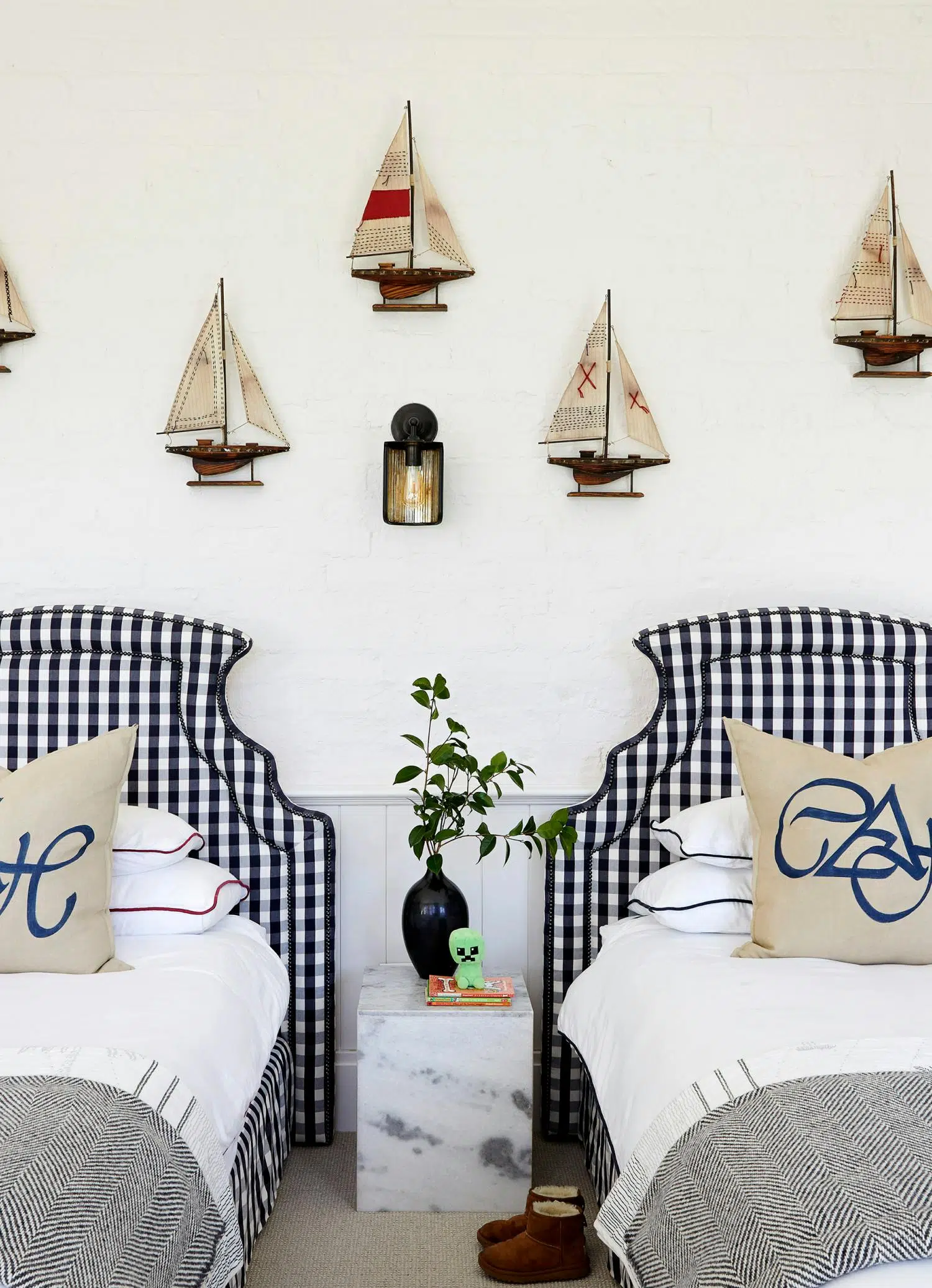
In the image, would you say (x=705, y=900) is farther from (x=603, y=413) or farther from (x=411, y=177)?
(x=411, y=177)

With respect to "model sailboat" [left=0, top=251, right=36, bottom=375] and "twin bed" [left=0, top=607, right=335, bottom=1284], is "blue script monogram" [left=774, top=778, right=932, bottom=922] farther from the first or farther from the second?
"model sailboat" [left=0, top=251, right=36, bottom=375]

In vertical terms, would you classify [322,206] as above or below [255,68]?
below

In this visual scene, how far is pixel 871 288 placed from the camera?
2432mm

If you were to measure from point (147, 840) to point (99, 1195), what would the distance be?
1.00 meters

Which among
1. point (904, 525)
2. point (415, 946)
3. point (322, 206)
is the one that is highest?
point (322, 206)

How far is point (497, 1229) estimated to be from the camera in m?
1.95

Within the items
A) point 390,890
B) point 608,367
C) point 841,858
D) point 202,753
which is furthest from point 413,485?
point 841,858

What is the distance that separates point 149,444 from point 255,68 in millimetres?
886

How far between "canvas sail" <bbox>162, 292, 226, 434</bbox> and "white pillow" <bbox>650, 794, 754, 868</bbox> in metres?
1.35

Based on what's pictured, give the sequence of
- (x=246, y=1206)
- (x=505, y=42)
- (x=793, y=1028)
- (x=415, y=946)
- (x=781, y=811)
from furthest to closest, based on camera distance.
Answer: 1. (x=505, y=42)
2. (x=415, y=946)
3. (x=781, y=811)
4. (x=246, y=1206)
5. (x=793, y=1028)

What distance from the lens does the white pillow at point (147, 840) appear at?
2082mm

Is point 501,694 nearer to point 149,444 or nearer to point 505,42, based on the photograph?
point 149,444

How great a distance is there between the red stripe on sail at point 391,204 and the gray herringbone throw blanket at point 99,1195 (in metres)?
1.81

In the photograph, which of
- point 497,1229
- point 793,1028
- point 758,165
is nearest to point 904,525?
point 758,165
